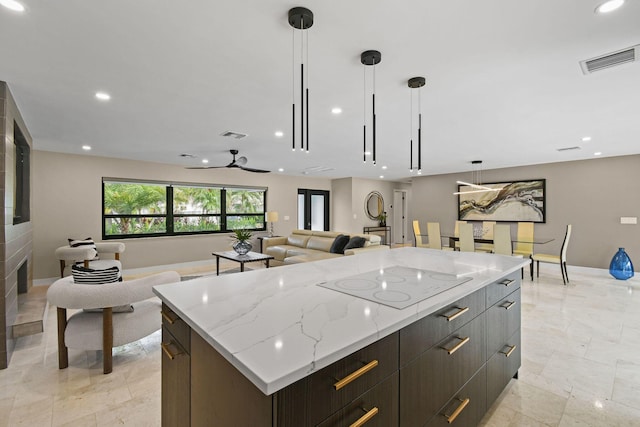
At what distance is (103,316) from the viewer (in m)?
2.45

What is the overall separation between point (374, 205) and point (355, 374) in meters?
9.65

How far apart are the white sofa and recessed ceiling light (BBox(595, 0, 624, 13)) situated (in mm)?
4164

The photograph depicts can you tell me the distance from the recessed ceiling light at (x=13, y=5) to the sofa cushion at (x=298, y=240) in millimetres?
5488

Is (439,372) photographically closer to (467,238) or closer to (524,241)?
(467,238)

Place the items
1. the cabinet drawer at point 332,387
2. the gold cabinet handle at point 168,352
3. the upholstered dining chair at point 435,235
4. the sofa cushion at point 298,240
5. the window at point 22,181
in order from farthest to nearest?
the sofa cushion at point 298,240 < the upholstered dining chair at point 435,235 < the window at point 22,181 < the gold cabinet handle at point 168,352 < the cabinet drawer at point 332,387

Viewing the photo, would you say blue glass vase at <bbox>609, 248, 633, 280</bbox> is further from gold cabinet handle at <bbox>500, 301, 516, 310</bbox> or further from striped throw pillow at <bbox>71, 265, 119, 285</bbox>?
striped throw pillow at <bbox>71, 265, 119, 285</bbox>

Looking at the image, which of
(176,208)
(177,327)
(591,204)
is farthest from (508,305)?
(176,208)

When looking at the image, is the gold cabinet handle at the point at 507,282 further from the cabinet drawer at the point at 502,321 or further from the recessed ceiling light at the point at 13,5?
the recessed ceiling light at the point at 13,5

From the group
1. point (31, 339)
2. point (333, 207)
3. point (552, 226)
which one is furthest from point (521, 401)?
point (333, 207)

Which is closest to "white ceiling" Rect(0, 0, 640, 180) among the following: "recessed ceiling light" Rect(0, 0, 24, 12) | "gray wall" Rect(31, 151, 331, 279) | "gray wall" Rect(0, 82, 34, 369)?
"recessed ceiling light" Rect(0, 0, 24, 12)

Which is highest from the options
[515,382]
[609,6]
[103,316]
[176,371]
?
[609,6]

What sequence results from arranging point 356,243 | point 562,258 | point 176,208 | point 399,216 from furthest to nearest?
1. point 399,216
2. point 176,208
3. point 356,243
4. point 562,258

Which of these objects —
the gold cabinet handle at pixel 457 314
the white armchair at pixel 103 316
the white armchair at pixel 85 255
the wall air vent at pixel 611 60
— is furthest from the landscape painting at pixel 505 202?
the white armchair at pixel 85 255

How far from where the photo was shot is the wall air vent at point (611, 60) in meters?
2.07
